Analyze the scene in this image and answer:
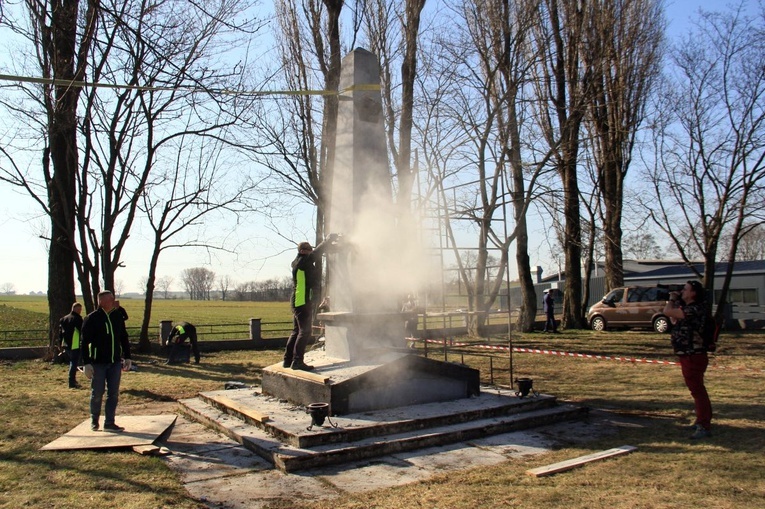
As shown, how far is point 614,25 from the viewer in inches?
734

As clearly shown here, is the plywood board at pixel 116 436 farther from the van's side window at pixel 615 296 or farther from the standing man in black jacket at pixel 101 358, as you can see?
the van's side window at pixel 615 296

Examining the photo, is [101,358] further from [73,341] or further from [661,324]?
[661,324]

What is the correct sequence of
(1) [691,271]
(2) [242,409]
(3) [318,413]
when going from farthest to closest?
1. (1) [691,271]
2. (2) [242,409]
3. (3) [318,413]

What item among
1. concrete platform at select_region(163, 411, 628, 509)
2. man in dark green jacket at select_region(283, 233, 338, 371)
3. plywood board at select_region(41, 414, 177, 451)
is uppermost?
man in dark green jacket at select_region(283, 233, 338, 371)

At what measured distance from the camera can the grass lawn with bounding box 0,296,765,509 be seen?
452 centimetres

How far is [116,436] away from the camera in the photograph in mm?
6207

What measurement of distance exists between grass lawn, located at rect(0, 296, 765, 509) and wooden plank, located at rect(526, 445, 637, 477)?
0.09 m

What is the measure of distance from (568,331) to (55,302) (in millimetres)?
17283

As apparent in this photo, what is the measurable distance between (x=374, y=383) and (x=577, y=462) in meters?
2.44

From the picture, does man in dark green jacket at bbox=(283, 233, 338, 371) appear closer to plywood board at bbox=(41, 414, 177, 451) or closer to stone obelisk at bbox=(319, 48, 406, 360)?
stone obelisk at bbox=(319, 48, 406, 360)

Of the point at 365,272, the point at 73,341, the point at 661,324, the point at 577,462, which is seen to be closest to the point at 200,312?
the point at 661,324

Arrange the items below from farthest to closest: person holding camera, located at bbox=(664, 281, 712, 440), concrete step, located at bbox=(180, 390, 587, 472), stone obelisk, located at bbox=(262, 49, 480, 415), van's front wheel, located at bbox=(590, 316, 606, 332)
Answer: van's front wheel, located at bbox=(590, 316, 606, 332), stone obelisk, located at bbox=(262, 49, 480, 415), person holding camera, located at bbox=(664, 281, 712, 440), concrete step, located at bbox=(180, 390, 587, 472)

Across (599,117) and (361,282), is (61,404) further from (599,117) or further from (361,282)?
(599,117)

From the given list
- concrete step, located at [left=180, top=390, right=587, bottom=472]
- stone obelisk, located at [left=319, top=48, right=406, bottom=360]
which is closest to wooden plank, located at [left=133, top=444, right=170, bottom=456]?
concrete step, located at [left=180, top=390, right=587, bottom=472]
